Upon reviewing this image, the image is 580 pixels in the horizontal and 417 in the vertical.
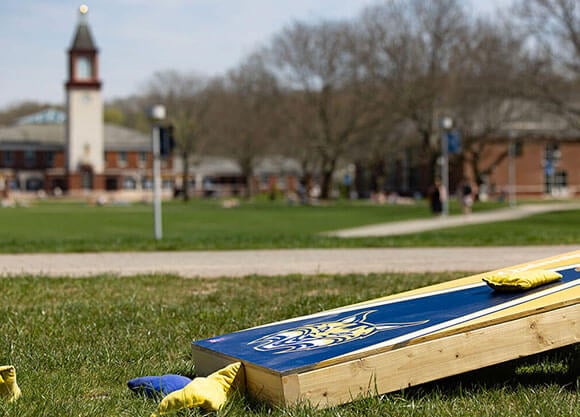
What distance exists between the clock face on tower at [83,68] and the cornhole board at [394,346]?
104m

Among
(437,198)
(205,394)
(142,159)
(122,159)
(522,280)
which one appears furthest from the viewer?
(142,159)

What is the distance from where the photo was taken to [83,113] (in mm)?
104062

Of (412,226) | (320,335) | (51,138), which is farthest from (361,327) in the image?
(51,138)

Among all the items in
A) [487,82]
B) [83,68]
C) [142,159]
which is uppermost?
[83,68]

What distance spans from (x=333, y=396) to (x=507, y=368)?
1953 mm

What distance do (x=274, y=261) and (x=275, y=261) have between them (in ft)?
0.08

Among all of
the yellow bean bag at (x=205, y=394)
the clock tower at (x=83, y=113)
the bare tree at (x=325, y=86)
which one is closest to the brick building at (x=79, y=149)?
the clock tower at (x=83, y=113)

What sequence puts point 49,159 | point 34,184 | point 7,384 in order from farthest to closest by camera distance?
1. point 49,159
2. point 34,184
3. point 7,384

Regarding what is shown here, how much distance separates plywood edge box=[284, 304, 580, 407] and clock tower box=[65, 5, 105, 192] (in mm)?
103021

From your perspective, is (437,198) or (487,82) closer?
(437,198)

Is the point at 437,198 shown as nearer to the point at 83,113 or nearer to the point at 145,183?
the point at 83,113

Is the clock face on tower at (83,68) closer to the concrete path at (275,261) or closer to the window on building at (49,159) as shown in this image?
the window on building at (49,159)

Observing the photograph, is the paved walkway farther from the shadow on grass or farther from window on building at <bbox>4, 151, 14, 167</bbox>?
window on building at <bbox>4, 151, 14, 167</bbox>

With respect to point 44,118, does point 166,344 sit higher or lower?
lower
